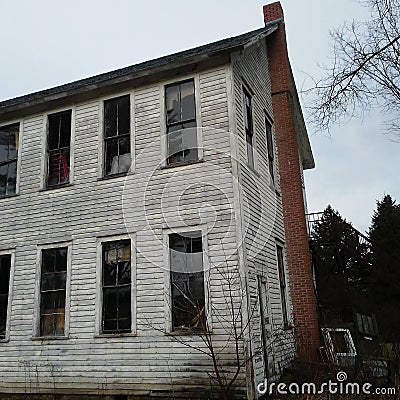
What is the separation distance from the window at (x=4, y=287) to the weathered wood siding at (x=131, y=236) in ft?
1.04

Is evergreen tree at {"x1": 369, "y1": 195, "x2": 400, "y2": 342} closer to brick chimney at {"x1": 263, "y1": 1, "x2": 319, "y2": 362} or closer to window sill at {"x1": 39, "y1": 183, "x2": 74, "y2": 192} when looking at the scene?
brick chimney at {"x1": 263, "y1": 1, "x2": 319, "y2": 362}

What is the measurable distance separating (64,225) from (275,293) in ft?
17.9

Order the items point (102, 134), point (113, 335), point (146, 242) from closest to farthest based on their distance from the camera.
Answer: point (113, 335)
point (146, 242)
point (102, 134)

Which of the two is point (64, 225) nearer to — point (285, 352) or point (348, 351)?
point (285, 352)

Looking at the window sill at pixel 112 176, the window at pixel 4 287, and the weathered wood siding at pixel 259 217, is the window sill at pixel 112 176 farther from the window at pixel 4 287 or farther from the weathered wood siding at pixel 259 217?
the window at pixel 4 287

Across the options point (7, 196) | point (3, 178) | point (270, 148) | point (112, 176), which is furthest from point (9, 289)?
point (270, 148)

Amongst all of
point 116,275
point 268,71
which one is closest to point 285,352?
point 116,275

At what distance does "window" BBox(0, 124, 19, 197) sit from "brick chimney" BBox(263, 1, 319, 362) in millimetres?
7560

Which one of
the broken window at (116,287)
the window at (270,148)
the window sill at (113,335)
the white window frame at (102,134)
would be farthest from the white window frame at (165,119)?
the window sill at (113,335)

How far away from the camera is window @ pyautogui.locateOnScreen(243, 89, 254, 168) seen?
10469 mm

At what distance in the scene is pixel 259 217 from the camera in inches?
406

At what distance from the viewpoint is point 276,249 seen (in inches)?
451

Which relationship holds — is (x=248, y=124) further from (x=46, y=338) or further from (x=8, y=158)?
(x=46, y=338)

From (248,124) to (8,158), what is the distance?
6.69 m
